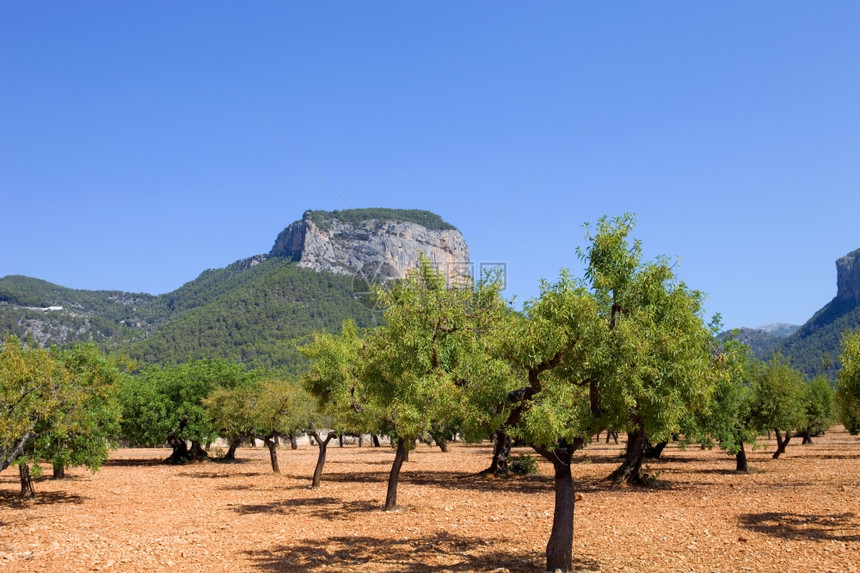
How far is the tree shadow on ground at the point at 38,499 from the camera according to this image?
24073 millimetres

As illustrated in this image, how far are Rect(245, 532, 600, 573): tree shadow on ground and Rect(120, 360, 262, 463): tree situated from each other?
99.6 feet

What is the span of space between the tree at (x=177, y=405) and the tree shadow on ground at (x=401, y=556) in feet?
99.6

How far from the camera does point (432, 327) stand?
19.3 metres

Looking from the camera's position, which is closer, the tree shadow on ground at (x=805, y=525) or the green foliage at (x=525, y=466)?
the tree shadow on ground at (x=805, y=525)

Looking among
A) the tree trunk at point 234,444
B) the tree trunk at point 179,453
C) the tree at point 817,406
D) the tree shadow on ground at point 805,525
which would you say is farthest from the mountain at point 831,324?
the tree shadow on ground at point 805,525

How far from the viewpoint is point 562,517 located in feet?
42.3

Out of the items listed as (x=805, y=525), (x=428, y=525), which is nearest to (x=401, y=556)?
(x=428, y=525)

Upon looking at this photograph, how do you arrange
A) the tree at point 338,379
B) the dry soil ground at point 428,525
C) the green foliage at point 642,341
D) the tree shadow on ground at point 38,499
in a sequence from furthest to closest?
the tree at point 338,379
the tree shadow on ground at point 38,499
the dry soil ground at point 428,525
the green foliage at point 642,341

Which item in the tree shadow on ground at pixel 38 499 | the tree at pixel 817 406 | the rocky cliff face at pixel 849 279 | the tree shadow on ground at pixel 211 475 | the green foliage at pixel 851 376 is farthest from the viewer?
the rocky cliff face at pixel 849 279

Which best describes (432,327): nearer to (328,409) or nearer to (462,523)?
(462,523)

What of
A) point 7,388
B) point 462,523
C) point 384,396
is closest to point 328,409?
point 384,396

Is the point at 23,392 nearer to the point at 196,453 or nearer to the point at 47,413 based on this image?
the point at 47,413

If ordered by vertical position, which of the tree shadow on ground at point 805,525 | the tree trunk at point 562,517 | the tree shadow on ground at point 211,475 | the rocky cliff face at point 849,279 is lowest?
the tree shadow on ground at point 211,475

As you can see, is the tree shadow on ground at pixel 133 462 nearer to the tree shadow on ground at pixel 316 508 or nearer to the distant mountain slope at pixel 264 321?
the tree shadow on ground at pixel 316 508
